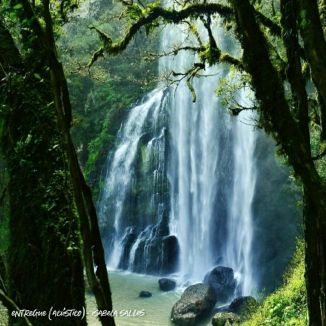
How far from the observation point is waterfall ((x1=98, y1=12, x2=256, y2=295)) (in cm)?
2155

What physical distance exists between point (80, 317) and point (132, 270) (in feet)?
67.4

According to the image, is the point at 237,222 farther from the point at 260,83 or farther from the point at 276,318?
the point at 260,83

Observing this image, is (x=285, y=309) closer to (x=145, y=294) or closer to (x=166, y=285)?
(x=145, y=294)

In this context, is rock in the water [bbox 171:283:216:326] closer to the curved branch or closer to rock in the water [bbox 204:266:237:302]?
rock in the water [bbox 204:266:237:302]

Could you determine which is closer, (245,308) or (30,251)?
(30,251)

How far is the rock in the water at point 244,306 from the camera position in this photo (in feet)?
44.2

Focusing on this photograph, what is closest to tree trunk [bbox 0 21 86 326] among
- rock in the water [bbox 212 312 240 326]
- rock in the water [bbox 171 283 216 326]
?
rock in the water [bbox 212 312 240 326]

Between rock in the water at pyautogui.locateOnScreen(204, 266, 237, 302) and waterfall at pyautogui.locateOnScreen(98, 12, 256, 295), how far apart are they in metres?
0.58

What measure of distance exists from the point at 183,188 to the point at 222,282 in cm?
814

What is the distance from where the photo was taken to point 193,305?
48.4 ft

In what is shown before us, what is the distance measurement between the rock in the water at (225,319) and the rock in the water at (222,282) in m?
2.92

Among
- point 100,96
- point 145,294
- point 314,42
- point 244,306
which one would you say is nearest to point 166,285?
point 145,294

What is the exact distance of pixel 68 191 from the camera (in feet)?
7.75

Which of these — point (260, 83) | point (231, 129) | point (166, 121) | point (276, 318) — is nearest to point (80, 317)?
point (260, 83)
